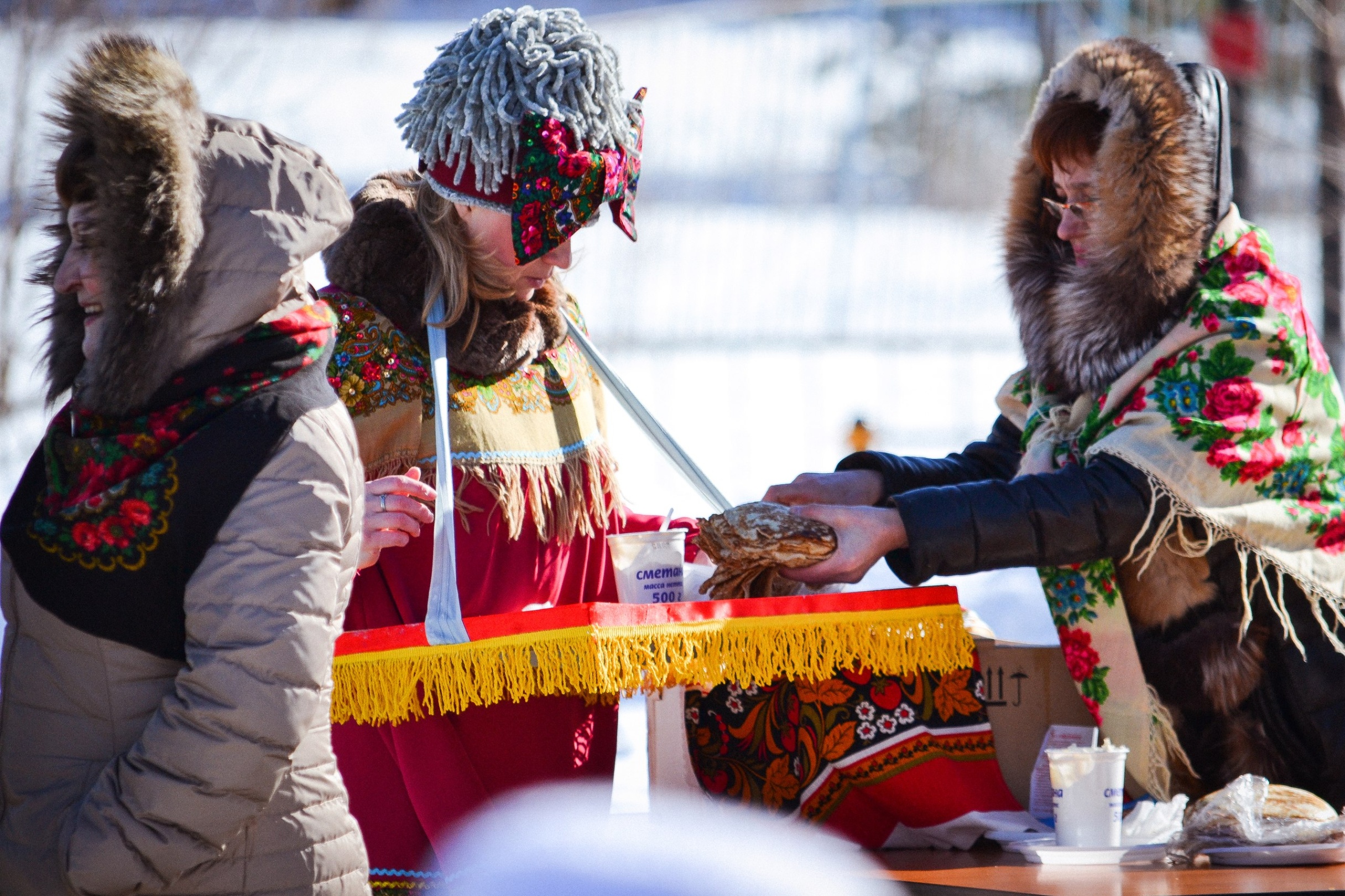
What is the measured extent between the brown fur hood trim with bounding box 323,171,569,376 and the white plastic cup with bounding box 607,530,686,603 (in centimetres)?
38

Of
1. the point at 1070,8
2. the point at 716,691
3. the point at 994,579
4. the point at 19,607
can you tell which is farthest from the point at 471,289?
the point at 1070,8

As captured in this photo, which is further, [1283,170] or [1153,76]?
[1283,170]

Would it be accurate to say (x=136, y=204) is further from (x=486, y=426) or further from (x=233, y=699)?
(x=486, y=426)

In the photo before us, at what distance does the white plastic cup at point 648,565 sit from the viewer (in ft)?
6.89

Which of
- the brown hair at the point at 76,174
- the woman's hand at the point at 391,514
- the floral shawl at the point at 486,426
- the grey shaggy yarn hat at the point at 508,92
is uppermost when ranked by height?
the grey shaggy yarn hat at the point at 508,92

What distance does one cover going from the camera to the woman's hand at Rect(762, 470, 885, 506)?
98.2 inches

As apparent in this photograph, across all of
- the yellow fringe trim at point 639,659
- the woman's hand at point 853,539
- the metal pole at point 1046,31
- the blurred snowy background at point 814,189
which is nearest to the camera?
the yellow fringe trim at point 639,659

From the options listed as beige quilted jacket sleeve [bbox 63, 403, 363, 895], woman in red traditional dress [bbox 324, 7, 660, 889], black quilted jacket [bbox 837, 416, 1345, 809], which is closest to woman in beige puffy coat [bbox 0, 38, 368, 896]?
beige quilted jacket sleeve [bbox 63, 403, 363, 895]

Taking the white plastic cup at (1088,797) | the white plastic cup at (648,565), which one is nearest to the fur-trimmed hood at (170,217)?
the white plastic cup at (648,565)

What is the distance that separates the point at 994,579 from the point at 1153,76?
4.03 meters

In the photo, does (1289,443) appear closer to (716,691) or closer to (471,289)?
(716,691)

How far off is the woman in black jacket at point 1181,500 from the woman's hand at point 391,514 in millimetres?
626

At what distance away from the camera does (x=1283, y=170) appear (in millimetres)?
6832

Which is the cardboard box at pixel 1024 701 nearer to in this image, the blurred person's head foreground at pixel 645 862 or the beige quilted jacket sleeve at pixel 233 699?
the blurred person's head foreground at pixel 645 862
